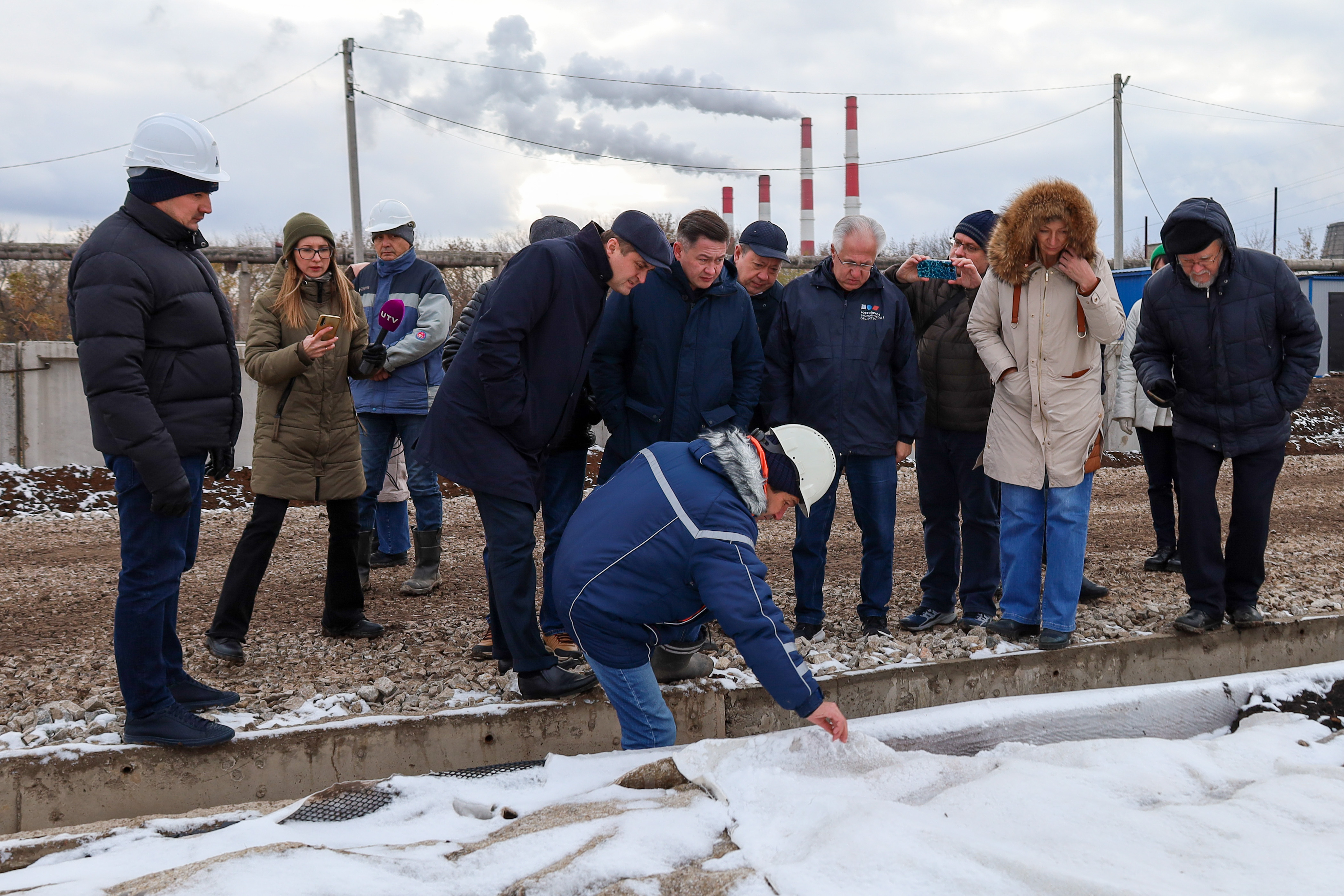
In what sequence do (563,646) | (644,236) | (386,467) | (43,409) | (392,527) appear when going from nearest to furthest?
(644,236)
(563,646)
(386,467)
(392,527)
(43,409)

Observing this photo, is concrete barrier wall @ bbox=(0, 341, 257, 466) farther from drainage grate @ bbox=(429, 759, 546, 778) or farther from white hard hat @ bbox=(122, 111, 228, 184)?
drainage grate @ bbox=(429, 759, 546, 778)

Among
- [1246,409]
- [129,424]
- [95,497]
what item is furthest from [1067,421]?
[95,497]

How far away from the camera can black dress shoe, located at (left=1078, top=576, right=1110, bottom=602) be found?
547 cm

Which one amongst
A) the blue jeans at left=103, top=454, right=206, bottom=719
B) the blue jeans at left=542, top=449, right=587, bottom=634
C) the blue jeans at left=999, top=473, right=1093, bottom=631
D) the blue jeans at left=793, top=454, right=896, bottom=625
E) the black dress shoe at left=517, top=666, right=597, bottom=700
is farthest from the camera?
the blue jeans at left=793, top=454, right=896, bottom=625

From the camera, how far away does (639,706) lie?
3240 millimetres

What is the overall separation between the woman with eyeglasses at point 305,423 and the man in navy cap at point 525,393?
948mm

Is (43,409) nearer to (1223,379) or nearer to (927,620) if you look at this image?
(927,620)

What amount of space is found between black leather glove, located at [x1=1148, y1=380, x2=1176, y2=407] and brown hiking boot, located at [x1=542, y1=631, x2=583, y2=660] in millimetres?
2805

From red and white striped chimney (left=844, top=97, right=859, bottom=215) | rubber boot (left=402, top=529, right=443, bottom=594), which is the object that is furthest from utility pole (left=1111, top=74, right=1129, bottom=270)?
rubber boot (left=402, top=529, right=443, bottom=594)

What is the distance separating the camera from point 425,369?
5547 millimetres

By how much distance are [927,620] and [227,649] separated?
10.5 ft

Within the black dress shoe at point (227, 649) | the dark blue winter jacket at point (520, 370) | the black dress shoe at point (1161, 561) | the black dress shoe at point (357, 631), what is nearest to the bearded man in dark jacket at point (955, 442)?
the black dress shoe at point (1161, 561)

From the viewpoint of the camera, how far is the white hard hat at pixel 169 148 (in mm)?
3281

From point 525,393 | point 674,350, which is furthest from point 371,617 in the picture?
point 674,350
